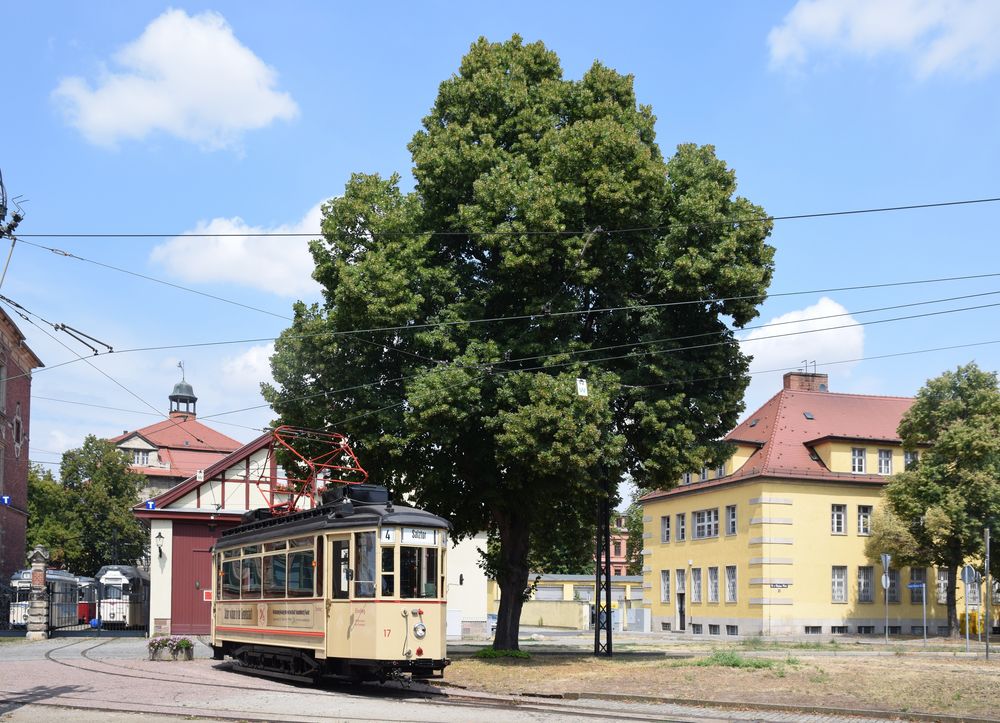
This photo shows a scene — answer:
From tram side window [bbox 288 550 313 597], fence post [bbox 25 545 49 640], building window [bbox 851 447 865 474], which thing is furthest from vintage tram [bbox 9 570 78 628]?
building window [bbox 851 447 865 474]

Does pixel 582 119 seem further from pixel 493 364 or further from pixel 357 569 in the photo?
pixel 357 569

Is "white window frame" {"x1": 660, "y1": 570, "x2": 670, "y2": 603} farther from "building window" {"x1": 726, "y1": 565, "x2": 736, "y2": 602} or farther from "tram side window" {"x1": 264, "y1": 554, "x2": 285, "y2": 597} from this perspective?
"tram side window" {"x1": 264, "y1": 554, "x2": 285, "y2": 597}

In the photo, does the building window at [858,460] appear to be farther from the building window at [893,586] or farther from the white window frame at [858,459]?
the building window at [893,586]

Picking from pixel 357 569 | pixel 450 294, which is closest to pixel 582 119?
pixel 450 294

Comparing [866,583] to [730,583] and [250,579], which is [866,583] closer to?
[730,583]

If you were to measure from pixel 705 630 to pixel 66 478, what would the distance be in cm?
4835

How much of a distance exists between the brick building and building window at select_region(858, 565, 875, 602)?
37533mm

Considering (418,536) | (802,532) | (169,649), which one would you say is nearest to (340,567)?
(418,536)

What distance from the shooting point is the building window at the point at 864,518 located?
50.3 m

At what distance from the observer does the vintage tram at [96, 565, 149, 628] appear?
173ft

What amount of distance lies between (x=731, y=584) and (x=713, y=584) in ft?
6.07

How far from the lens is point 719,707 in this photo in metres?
17.5

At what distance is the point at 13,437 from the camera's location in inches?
2149

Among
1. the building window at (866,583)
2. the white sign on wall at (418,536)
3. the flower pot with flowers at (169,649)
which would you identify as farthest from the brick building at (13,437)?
the building window at (866,583)
